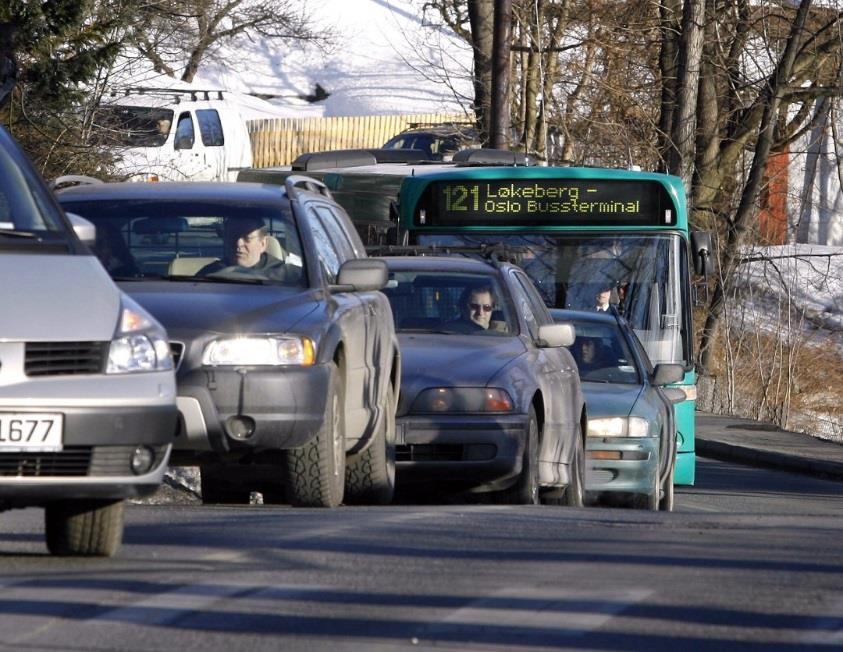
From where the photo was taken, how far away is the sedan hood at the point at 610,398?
14.1 m

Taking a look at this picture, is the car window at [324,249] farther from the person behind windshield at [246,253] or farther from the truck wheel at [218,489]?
the truck wheel at [218,489]

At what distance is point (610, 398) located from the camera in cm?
1426

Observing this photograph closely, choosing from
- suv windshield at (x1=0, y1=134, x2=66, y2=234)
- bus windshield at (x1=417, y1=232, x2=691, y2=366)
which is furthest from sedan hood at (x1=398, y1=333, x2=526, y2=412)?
bus windshield at (x1=417, y1=232, x2=691, y2=366)

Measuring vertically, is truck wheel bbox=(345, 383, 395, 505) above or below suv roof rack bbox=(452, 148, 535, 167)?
below

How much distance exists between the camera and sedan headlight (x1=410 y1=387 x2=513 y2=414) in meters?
10.9

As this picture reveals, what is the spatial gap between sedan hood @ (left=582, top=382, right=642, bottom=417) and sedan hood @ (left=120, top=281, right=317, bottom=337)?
523 centimetres

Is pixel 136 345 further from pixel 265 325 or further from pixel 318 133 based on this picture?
pixel 318 133

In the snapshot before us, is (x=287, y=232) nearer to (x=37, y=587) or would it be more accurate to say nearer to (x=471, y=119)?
(x=37, y=587)

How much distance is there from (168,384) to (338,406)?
2523 mm

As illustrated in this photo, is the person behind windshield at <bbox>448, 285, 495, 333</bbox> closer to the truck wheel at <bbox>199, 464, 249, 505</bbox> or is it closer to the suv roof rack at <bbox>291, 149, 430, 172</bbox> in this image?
the truck wheel at <bbox>199, 464, 249, 505</bbox>

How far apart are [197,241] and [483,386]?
7.23 ft

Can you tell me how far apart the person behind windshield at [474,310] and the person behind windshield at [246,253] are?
267cm

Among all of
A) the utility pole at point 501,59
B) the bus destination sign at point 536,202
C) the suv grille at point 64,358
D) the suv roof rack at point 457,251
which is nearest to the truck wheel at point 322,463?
the suv grille at point 64,358

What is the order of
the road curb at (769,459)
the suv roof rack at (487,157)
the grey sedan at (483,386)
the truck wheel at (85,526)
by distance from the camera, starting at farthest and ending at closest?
the suv roof rack at (487,157), the road curb at (769,459), the grey sedan at (483,386), the truck wheel at (85,526)
